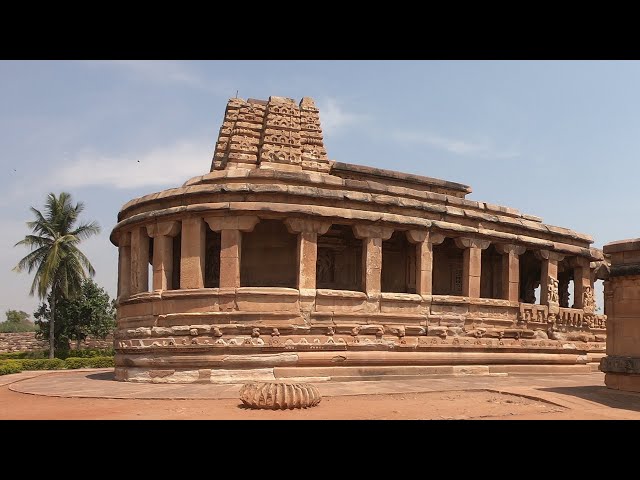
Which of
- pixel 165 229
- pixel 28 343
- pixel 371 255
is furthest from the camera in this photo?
pixel 28 343

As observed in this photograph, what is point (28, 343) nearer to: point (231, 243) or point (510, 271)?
point (231, 243)

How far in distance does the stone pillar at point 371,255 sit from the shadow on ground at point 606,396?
5.47m

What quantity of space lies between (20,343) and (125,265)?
31.8 meters

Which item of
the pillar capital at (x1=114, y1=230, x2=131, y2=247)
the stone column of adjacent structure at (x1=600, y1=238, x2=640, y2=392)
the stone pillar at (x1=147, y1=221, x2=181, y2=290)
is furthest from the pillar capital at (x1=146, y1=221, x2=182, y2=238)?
the stone column of adjacent structure at (x1=600, y1=238, x2=640, y2=392)

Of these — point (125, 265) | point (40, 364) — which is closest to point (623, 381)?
point (125, 265)

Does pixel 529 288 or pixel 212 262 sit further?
pixel 529 288

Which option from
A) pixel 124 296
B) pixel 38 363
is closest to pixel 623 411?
pixel 124 296

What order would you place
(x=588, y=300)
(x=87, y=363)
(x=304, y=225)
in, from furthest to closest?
1. (x=87, y=363)
2. (x=588, y=300)
3. (x=304, y=225)

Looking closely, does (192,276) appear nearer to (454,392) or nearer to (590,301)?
(454,392)

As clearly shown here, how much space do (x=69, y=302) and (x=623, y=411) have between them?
3502 cm

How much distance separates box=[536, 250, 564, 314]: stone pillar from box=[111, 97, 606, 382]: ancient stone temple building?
5 cm

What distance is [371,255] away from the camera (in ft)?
53.6

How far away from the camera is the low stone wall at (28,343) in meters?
42.2

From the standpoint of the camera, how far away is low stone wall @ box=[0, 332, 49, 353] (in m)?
43.5
